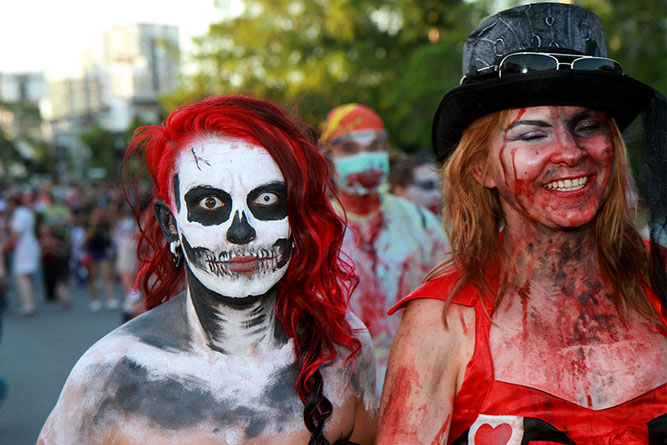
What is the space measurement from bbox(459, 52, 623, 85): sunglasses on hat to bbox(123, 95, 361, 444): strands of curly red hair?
1.94 feet

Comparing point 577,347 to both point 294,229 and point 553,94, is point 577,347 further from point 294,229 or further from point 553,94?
point 294,229

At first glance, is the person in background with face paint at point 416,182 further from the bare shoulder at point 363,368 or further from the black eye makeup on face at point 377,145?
the bare shoulder at point 363,368

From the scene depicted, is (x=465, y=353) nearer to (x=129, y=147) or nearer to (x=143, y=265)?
(x=143, y=265)

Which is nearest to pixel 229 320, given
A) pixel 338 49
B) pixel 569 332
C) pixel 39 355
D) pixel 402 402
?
pixel 402 402

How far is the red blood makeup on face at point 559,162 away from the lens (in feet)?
6.83

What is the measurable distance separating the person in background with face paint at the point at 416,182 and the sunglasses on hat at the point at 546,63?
3164 millimetres

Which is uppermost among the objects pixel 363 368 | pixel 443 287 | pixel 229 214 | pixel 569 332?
pixel 229 214

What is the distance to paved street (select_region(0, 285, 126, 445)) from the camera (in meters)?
5.95

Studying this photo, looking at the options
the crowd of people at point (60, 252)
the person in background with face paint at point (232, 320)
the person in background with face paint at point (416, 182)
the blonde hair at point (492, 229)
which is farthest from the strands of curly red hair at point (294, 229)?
the crowd of people at point (60, 252)

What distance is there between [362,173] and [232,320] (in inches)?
77.0

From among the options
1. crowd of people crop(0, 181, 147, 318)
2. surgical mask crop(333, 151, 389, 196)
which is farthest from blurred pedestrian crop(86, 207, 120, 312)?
surgical mask crop(333, 151, 389, 196)

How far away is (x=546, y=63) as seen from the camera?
2.04 m

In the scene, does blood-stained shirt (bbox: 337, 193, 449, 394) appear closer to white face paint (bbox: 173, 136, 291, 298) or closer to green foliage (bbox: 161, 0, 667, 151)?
white face paint (bbox: 173, 136, 291, 298)

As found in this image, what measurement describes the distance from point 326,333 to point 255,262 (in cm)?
31
